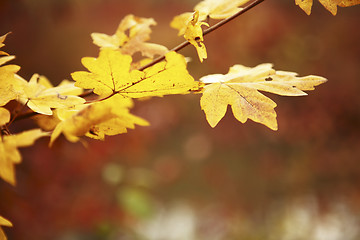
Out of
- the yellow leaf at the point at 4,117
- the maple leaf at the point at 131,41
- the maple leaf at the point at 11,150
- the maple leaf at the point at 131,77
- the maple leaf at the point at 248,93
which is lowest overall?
the maple leaf at the point at 11,150

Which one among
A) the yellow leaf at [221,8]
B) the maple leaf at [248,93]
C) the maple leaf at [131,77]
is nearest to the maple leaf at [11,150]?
the maple leaf at [131,77]

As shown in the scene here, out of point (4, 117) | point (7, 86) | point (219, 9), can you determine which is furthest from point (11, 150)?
point (219, 9)

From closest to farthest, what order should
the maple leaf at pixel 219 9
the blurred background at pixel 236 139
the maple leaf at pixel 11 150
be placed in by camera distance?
1. the maple leaf at pixel 11 150
2. the maple leaf at pixel 219 9
3. the blurred background at pixel 236 139

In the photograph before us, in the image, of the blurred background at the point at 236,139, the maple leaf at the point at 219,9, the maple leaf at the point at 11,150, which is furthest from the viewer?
the blurred background at the point at 236,139

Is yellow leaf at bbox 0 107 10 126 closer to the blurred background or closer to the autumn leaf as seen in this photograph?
the autumn leaf

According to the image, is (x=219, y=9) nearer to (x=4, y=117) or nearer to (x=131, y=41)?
(x=131, y=41)

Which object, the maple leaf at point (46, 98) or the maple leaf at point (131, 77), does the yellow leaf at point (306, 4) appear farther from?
the maple leaf at point (46, 98)

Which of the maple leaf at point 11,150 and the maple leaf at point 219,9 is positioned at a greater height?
the maple leaf at point 219,9
